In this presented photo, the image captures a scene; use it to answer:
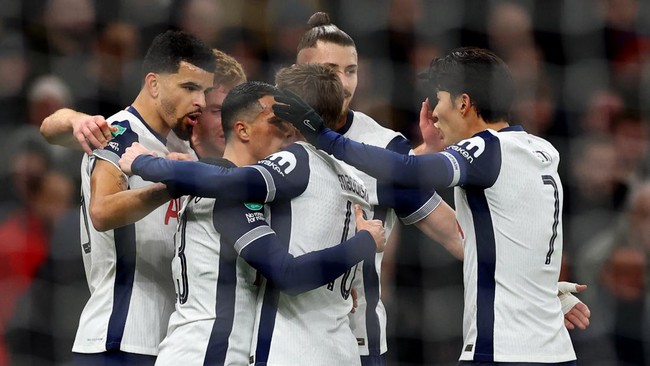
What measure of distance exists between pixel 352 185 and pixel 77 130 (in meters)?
0.89

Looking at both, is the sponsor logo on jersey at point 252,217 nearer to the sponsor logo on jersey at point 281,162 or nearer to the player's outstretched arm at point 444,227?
the sponsor logo on jersey at point 281,162

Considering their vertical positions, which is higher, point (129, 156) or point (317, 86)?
point (317, 86)

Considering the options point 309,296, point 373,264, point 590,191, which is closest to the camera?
point 309,296

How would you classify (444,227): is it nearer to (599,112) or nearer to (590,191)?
(590,191)

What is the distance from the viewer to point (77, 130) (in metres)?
3.43

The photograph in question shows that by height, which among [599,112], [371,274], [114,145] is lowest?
[371,274]

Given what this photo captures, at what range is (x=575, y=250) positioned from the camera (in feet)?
14.9

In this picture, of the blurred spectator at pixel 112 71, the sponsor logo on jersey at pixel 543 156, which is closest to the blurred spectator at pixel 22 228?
the blurred spectator at pixel 112 71

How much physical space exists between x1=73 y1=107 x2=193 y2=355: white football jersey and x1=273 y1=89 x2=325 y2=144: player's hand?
0.60m

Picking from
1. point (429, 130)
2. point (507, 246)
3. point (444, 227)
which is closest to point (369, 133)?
point (429, 130)

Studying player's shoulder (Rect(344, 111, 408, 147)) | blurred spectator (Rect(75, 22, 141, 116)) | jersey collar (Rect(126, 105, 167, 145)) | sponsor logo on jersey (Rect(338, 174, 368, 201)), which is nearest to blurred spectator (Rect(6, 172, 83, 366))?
blurred spectator (Rect(75, 22, 141, 116))

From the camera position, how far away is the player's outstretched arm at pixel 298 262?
119 inches

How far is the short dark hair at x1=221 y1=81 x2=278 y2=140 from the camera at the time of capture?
10.7 ft

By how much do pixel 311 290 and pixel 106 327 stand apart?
81 centimetres
